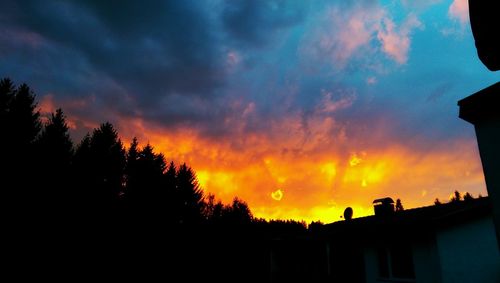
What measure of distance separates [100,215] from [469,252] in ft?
106

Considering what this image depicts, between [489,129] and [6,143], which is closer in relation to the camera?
[489,129]

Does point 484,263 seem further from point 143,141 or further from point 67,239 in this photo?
point 143,141

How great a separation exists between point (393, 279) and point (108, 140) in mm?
33786

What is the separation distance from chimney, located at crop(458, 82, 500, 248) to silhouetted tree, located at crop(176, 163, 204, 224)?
131 ft

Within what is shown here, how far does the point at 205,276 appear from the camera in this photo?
31703 millimetres

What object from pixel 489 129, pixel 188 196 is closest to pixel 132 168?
pixel 188 196

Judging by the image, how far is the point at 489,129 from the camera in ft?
25.4

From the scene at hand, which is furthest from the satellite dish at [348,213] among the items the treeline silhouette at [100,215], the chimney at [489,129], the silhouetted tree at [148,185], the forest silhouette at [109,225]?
the silhouetted tree at [148,185]

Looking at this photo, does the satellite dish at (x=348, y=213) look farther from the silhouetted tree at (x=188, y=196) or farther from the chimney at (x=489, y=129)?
the silhouetted tree at (x=188, y=196)

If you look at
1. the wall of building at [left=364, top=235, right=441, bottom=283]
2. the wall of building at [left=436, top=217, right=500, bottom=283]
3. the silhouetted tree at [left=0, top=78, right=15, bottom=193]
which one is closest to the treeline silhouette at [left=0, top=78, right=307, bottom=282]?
the silhouetted tree at [left=0, top=78, right=15, bottom=193]

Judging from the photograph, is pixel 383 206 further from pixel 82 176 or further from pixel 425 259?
pixel 82 176

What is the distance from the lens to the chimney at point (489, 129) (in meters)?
7.25

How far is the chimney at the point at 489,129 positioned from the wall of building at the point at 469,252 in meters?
4.51

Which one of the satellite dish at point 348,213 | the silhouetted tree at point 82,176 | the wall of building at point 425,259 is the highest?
the silhouetted tree at point 82,176
